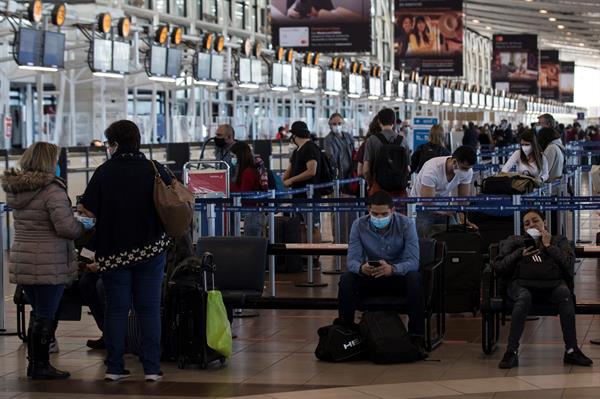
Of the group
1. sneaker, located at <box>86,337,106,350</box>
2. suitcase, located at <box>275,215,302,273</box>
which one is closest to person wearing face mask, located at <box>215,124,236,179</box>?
suitcase, located at <box>275,215,302,273</box>

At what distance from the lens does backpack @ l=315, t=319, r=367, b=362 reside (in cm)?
873

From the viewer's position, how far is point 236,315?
36.3 feet

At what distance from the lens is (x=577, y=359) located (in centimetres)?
850

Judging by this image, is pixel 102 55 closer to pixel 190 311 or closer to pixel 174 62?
pixel 174 62

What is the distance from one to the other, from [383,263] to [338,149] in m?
8.31

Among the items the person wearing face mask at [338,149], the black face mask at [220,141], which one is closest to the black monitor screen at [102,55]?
the person wearing face mask at [338,149]

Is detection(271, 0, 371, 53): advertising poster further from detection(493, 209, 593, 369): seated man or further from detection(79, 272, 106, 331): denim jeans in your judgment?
detection(493, 209, 593, 369): seated man

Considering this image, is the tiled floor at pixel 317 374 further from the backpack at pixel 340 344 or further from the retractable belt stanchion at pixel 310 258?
the retractable belt stanchion at pixel 310 258

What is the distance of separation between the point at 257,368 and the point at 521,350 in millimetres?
1886

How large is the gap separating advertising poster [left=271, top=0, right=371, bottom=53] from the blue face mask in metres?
14.5

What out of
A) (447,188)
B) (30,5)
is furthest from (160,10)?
(447,188)

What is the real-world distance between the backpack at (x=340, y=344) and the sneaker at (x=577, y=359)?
1.34 metres

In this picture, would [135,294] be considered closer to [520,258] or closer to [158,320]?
[158,320]

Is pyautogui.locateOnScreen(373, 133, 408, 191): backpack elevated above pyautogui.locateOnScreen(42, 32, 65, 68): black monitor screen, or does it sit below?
below
